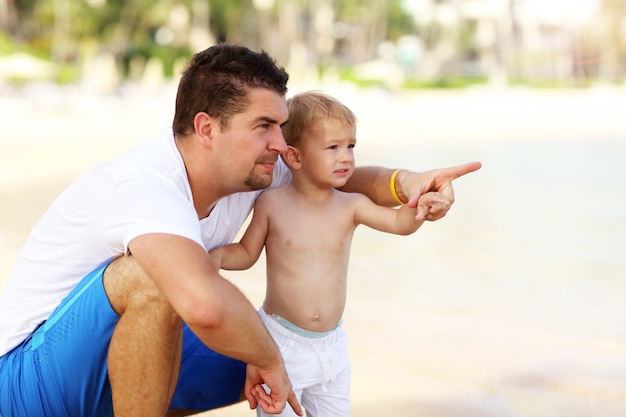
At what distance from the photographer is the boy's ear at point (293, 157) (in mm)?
3254

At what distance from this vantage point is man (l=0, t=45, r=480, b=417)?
8.20 feet

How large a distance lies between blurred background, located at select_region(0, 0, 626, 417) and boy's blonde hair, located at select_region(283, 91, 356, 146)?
Result: 1274mm

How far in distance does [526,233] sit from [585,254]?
145 centimetres

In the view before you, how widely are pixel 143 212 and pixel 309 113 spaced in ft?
2.93

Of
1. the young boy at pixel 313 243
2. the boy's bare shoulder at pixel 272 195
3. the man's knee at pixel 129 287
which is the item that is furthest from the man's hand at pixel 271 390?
the boy's bare shoulder at pixel 272 195

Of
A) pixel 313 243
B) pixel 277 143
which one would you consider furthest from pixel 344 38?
pixel 277 143

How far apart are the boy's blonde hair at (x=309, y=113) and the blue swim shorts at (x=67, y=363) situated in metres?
0.91

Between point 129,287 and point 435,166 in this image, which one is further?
point 435,166

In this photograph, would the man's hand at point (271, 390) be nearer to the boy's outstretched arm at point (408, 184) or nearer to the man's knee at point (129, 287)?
the man's knee at point (129, 287)

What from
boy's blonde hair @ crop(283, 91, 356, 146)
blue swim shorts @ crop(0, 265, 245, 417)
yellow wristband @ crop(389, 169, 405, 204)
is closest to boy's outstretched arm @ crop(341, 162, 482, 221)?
yellow wristband @ crop(389, 169, 405, 204)

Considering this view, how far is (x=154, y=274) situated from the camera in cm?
248

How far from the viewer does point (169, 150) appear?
289 cm

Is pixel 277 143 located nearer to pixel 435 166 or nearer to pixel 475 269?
pixel 475 269

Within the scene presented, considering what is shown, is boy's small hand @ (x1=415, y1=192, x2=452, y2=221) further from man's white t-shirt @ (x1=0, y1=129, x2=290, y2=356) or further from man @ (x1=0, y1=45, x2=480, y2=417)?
man's white t-shirt @ (x1=0, y1=129, x2=290, y2=356)
